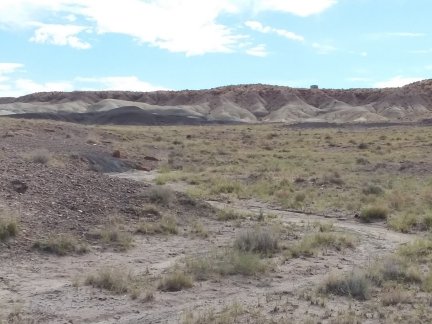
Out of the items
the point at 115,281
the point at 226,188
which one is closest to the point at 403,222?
the point at 226,188

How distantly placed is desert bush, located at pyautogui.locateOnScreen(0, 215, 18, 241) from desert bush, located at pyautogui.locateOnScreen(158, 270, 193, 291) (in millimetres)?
3760

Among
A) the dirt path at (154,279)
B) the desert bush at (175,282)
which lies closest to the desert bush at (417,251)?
the dirt path at (154,279)

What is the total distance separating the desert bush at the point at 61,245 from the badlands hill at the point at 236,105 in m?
105

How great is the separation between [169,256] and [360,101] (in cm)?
15085

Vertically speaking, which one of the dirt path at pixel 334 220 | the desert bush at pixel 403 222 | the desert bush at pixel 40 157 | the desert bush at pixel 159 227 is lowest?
the dirt path at pixel 334 220

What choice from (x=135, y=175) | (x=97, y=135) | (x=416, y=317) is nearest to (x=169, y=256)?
(x=416, y=317)

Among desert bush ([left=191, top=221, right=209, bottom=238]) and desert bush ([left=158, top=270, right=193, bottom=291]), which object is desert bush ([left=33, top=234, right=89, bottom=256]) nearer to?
desert bush ([left=158, top=270, right=193, bottom=291])

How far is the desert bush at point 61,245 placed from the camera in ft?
40.0

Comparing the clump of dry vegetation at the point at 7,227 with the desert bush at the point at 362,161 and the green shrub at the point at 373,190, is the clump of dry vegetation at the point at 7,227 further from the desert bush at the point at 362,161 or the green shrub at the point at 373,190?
the desert bush at the point at 362,161

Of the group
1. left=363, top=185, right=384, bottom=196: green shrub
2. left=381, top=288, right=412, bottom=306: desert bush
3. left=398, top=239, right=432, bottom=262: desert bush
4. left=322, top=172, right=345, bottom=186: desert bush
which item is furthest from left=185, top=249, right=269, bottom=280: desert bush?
left=322, top=172, right=345, bottom=186: desert bush

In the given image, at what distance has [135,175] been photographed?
1228 inches

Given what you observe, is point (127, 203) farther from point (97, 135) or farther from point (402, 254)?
point (97, 135)

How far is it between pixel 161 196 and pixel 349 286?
845 cm

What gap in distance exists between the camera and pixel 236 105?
154m
